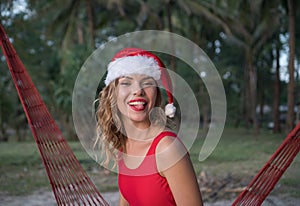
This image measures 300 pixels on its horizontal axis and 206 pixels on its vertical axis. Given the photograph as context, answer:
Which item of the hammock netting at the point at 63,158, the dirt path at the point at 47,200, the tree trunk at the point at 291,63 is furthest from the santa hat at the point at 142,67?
the tree trunk at the point at 291,63

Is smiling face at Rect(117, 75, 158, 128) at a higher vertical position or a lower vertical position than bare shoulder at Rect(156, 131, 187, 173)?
higher

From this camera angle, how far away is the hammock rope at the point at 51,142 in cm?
187

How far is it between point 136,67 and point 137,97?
0.14m

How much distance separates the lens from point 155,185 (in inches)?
51.0

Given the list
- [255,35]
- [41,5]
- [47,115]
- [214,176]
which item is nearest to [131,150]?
[47,115]

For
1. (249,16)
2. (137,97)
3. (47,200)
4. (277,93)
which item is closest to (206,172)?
(47,200)

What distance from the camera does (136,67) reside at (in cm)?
143

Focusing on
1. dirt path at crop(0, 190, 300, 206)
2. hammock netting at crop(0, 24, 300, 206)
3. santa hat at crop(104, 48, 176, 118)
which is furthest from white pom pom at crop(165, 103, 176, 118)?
dirt path at crop(0, 190, 300, 206)

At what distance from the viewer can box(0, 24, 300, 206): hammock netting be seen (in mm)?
1745

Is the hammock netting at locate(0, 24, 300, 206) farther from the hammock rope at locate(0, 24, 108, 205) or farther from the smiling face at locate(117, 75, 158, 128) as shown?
the smiling face at locate(117, 75, 158, 128)

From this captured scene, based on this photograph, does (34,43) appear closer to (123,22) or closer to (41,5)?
(41,5)

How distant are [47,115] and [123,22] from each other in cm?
1475

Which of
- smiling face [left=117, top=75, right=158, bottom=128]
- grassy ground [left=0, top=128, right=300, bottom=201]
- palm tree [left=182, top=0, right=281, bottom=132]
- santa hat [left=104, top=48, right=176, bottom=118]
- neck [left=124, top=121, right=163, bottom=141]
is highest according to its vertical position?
palm tree [left=182, top=0, right=281, bottom=132]

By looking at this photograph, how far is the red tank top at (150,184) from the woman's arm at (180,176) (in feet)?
0.19
